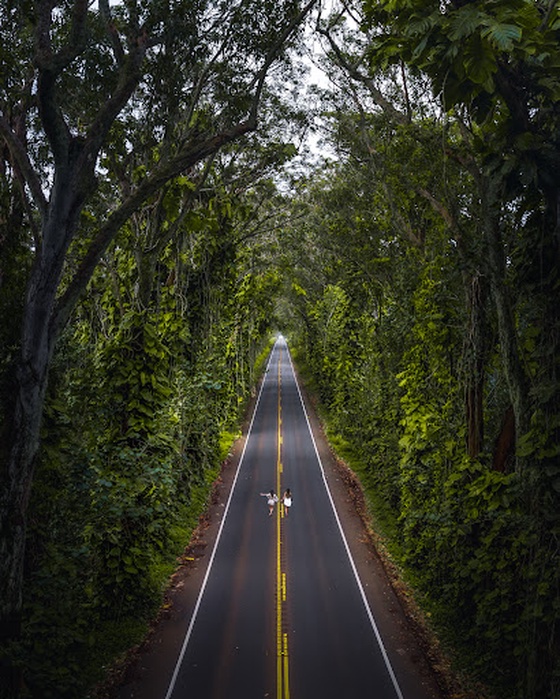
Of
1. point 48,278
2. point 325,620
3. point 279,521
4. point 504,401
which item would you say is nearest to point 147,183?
point 48,278

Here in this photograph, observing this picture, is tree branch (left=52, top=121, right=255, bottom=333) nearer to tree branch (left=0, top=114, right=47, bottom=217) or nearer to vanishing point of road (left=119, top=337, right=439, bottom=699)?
tree branch (left=0, top=114, right=47, bottom=217)

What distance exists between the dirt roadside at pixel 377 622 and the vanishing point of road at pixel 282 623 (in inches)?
2.0

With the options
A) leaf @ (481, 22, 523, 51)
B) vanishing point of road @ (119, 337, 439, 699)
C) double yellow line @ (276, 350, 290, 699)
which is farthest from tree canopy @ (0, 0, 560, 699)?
double yellow line @ (276, 350, 290, 699)

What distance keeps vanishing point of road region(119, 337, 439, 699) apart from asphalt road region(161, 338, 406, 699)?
3 cm

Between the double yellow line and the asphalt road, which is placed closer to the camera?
the double yellow line

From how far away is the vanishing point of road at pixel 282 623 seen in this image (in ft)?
37.2

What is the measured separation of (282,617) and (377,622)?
2471 mm

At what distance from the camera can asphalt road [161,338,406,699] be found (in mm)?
11430

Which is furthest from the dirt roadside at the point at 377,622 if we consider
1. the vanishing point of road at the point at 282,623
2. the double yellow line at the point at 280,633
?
the double yellow line at the point at 280,633

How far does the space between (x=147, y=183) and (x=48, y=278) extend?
7.25 feet


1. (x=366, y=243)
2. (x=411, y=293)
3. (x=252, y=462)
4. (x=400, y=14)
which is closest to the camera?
(x=400, y=14)

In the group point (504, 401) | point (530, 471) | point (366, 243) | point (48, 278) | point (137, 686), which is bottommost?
point (137, 686)

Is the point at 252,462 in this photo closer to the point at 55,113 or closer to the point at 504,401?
the point at 504,401

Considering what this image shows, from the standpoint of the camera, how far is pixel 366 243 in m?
24.2
